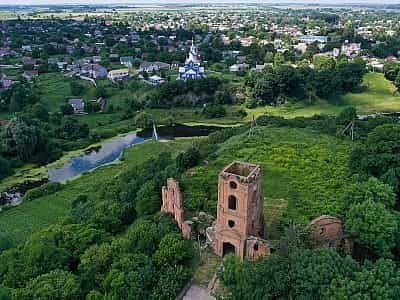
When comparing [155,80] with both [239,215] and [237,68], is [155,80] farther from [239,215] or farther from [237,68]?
[239,215]

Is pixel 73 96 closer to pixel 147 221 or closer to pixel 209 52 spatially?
pixel 209 52

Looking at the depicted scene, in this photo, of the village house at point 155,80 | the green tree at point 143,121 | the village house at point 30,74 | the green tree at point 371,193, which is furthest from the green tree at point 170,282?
the village house at point 30,74

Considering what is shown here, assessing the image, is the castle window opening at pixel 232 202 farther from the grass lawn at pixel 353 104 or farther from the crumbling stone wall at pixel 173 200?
the grass lawn at pixel 353 104

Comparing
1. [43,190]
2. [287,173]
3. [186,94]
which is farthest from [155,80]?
[287,173]

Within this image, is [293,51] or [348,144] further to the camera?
[293,51]

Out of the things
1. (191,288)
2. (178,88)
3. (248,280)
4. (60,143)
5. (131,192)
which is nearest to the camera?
(248,280)

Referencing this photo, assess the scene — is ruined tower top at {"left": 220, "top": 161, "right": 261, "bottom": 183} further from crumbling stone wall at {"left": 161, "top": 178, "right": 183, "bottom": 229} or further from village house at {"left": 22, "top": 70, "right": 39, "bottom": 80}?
village house at {"left": 22, "top": 70, "right": 39, "bottom": 80}

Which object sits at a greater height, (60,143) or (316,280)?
(316,280)

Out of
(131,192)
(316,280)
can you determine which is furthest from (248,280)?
(131,192)

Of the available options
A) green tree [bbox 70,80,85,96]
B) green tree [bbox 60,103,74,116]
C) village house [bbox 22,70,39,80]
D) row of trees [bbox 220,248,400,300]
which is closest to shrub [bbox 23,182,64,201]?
green tree [bbox 60,103,74,116]
